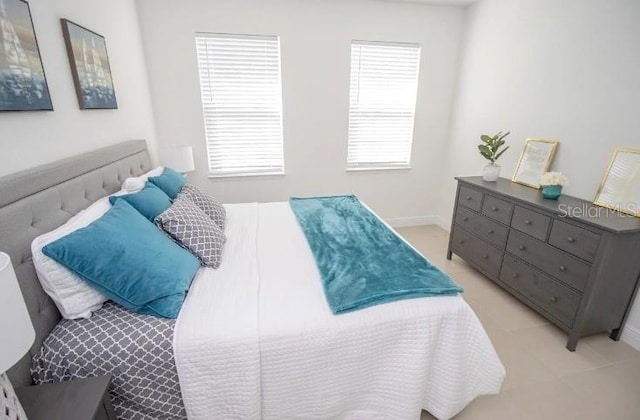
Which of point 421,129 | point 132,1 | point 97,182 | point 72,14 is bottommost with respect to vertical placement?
point 97,182

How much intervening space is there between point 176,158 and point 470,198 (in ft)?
9.12

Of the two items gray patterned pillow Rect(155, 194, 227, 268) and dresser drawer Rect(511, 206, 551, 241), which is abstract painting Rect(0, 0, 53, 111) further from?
dresser drawer Rect(511, 206, 551, 241)

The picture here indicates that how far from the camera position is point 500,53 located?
301 centimetres

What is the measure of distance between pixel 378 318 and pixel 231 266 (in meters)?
0.86

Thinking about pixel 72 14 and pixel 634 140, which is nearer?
pixel 72 14

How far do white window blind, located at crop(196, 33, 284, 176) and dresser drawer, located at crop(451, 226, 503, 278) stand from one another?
82.6 inches

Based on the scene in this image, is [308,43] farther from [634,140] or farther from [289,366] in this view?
[289,366]

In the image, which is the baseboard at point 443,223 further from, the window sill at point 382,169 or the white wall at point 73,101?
the white wall at point 73,101

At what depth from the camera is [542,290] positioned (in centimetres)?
218

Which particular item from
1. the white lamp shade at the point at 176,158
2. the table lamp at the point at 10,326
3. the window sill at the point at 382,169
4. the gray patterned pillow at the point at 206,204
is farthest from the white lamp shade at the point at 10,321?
the window sill at the point at 382,169

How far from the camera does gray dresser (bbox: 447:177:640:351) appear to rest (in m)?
1.82

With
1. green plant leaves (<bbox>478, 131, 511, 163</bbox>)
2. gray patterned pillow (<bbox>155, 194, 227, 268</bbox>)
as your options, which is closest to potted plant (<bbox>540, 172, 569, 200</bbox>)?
green plant leaves (<bbox>478, 131, 511, 163</bbox>)

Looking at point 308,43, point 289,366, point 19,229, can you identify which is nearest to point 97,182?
point 19,229

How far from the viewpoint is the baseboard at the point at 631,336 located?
200 cm
